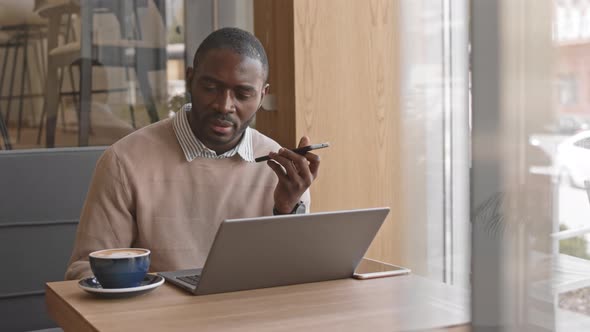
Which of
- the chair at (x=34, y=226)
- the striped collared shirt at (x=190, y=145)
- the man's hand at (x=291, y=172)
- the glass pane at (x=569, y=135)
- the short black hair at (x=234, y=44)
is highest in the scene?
the short black hair at (x=234, y=44)

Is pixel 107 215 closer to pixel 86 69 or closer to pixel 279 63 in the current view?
pixel 279 63

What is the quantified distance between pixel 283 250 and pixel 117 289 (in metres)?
0.29

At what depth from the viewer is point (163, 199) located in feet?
5.77

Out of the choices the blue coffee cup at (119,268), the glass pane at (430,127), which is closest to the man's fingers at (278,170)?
the blue coffee cup at (119,268)

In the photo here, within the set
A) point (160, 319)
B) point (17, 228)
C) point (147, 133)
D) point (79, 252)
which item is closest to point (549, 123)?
point (160, 319)

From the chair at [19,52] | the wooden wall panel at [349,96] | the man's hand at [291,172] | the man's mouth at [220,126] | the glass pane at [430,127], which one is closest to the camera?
the man's hand at [291,172]

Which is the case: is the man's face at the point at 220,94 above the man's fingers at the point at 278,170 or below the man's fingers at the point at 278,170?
above

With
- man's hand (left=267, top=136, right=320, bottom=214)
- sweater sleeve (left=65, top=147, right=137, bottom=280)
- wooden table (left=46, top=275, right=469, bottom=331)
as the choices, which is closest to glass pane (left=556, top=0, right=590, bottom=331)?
wooden table (left=46, top=275, right=469, bottom=331)

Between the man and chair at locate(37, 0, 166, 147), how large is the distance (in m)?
1.25

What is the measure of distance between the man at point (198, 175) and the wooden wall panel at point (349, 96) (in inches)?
25.8

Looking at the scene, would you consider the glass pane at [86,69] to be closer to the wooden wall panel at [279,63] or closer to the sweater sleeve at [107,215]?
the wooden wall panel at [279,63]

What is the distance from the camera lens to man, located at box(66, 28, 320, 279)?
5.56ft

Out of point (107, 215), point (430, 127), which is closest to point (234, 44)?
point (107, 215)

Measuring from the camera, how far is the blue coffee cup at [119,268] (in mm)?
1268
